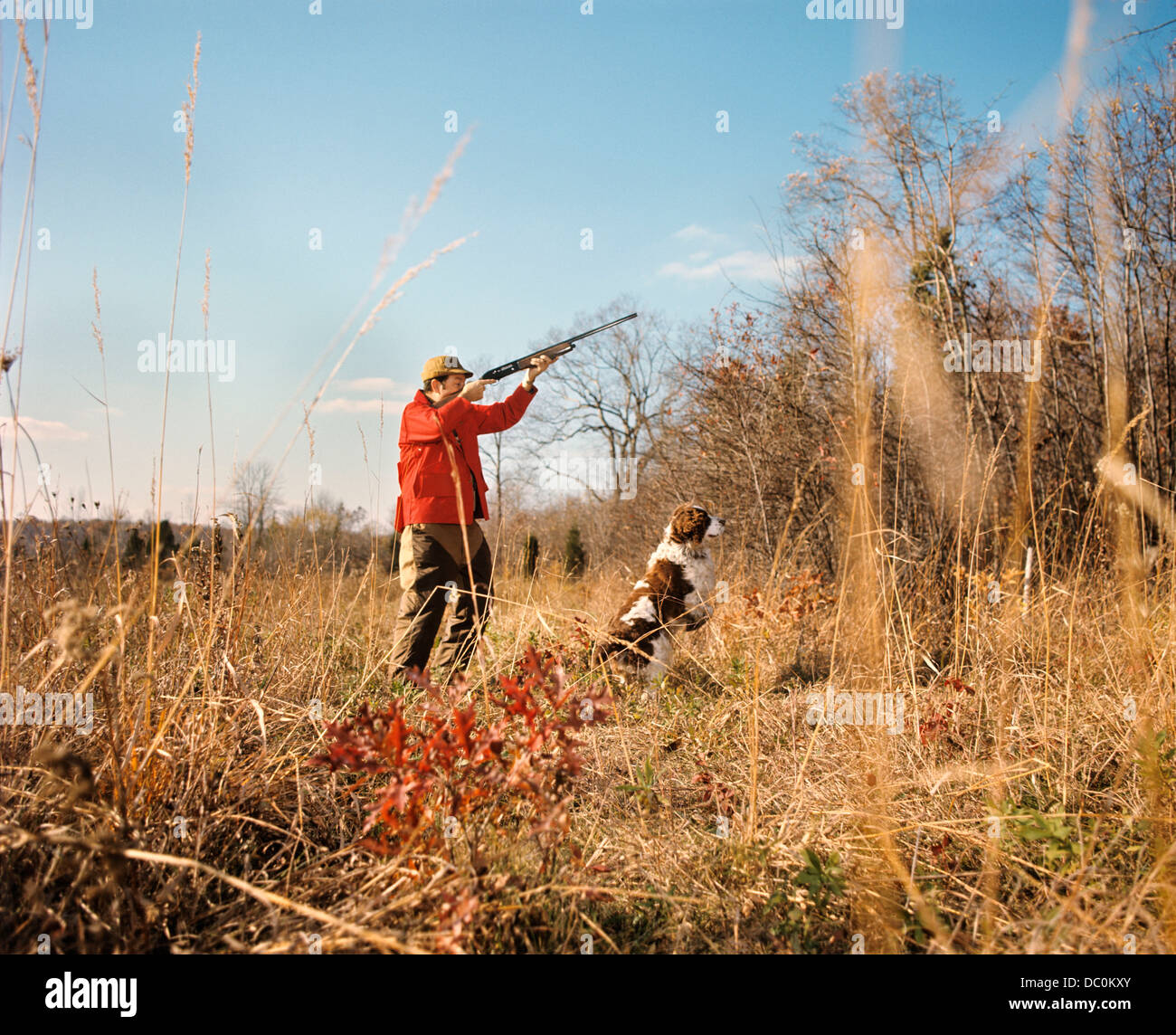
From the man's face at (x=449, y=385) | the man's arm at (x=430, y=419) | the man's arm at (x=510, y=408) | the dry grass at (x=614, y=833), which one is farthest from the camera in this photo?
the man's face at (x=449, y=385)

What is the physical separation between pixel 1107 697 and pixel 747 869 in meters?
1.98

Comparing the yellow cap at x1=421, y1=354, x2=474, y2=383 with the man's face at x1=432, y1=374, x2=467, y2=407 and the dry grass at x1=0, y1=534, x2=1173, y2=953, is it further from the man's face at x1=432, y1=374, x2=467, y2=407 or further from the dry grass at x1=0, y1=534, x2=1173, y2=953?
the dry grass at x1=0, y1=534, x2=1173, y2=953

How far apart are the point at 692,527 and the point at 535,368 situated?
5.03ft

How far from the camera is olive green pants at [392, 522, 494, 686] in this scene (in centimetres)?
388

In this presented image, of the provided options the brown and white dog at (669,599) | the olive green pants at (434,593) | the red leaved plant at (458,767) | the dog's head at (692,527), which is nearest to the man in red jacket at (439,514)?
the olive green pants at (434,593)

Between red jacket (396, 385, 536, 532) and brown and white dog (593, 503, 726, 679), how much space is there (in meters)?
1.19

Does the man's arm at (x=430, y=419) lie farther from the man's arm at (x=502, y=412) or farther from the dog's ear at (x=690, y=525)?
the dog's ear at (x=690, y=525)

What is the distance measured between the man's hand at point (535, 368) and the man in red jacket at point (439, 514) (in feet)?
0.10

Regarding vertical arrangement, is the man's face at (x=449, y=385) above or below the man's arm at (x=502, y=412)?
above

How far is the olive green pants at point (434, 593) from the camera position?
3875 mm

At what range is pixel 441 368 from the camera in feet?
14.1

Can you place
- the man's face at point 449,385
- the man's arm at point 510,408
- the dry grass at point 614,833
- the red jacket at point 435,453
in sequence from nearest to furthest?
the dry grass at point 614,833 → the red jacket at point 435,453 → the man's arm at point 510,408 → the man's face at point 449,385

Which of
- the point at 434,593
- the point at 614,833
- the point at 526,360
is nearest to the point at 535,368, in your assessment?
the point at 526,360

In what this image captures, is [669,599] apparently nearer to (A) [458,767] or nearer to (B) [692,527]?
(B) [692,527]
